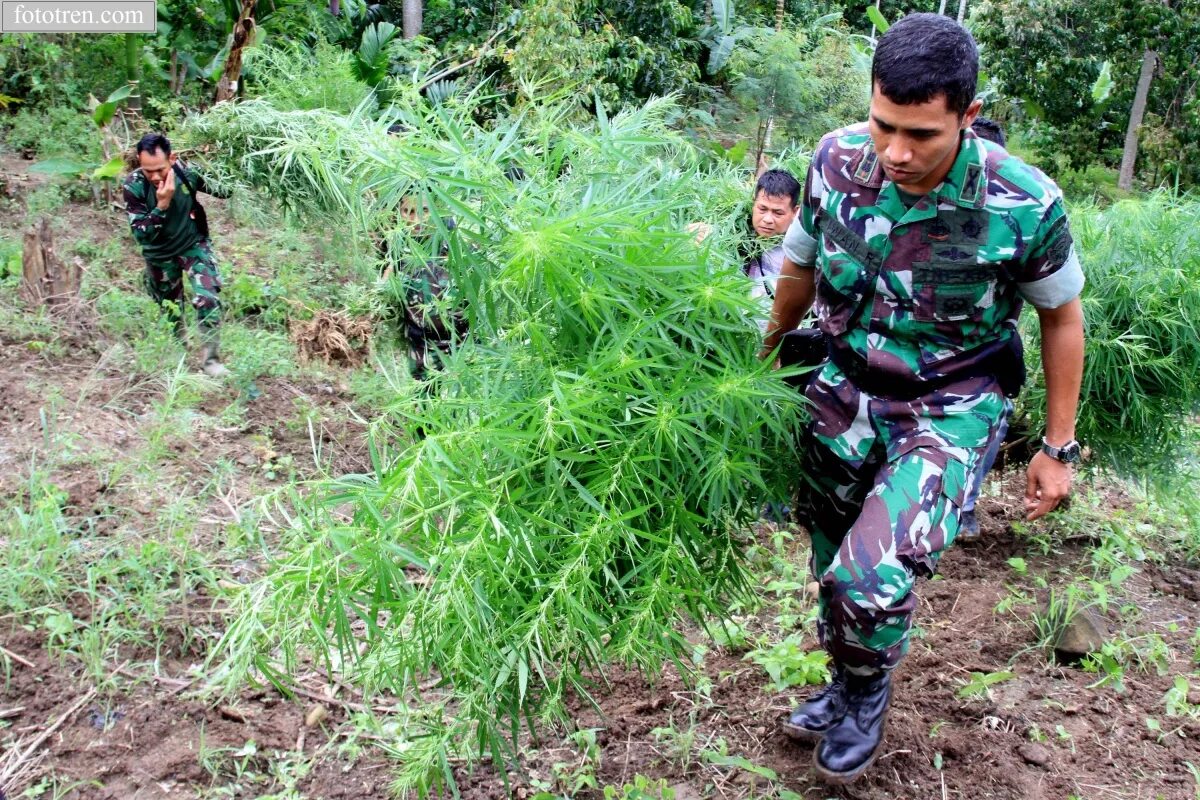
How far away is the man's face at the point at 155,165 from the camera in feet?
21.5

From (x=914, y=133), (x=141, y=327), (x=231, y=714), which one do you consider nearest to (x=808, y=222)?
(x=914, y=133)

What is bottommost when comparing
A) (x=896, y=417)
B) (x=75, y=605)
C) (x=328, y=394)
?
(x=328, y=394)

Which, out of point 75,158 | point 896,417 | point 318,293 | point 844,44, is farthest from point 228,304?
point 844,44

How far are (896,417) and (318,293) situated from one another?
6229 millimetres

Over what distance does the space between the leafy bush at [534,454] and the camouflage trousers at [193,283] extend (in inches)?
176

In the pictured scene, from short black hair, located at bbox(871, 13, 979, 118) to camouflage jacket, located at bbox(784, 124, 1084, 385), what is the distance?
0.22 metres

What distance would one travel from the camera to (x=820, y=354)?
9.49 ft

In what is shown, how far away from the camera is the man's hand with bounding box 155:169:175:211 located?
6602mm

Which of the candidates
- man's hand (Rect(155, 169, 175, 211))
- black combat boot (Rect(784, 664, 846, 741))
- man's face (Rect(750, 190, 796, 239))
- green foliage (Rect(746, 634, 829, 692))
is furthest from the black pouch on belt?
man's hand (Rect(155, 169, 175, 211))

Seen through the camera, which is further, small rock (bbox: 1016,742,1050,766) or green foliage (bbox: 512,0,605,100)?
green foliage (bbox: 512,0,605,100)

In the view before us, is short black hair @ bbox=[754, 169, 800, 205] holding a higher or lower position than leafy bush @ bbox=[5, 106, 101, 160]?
higher

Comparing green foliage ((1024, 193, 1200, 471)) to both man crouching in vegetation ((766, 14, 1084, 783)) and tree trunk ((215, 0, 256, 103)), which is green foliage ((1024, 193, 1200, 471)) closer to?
man crouching in vegetation ((766, 14, 1084, 783))

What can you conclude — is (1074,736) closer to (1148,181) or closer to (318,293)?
(318,293)

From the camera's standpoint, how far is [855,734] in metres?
2.75
